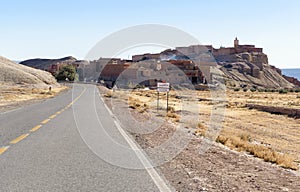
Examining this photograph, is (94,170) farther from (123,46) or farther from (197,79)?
(197,79)

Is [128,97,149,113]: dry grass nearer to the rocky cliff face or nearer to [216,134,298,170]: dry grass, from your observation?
[216,134,298,170]: dry grass

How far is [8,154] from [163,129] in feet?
27.6

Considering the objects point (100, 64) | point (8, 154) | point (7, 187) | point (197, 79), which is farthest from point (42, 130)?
point (100, 64)

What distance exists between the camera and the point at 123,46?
22.9 metres

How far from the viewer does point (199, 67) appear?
367 ft

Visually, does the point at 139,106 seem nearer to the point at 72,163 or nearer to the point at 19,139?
the point at 19,139

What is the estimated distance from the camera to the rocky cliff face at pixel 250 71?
134875 millimetres

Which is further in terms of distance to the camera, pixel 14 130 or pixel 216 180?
pixel 14 130

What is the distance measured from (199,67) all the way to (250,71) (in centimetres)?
→ 4472

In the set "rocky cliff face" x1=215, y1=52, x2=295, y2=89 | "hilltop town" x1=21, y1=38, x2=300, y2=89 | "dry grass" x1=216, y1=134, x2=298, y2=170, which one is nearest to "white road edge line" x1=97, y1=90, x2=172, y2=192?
"dry grass" x1=216, y1=134, x2=298, y2=170

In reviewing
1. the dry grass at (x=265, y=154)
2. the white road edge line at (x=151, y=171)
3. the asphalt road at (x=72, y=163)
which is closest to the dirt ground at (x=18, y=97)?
the asphalt road at (x=72, y=163)

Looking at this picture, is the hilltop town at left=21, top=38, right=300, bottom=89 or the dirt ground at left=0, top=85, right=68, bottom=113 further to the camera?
the hilltop town at left=21, top=38, right=300, bottom=89

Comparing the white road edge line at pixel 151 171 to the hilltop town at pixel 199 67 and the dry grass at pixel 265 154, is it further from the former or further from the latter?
the hilltop town at pixel 199 67

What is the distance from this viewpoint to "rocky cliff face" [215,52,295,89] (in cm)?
13488
